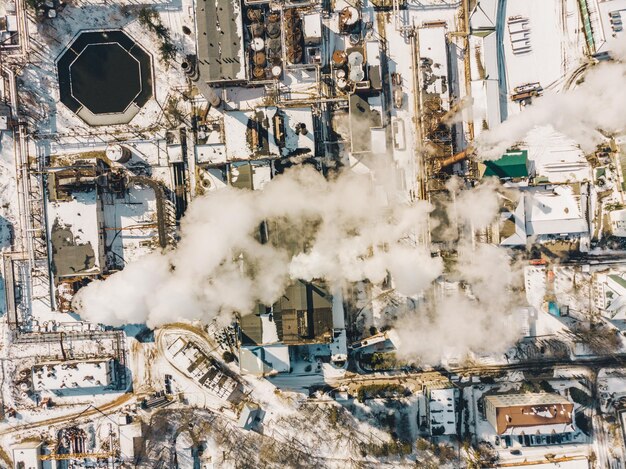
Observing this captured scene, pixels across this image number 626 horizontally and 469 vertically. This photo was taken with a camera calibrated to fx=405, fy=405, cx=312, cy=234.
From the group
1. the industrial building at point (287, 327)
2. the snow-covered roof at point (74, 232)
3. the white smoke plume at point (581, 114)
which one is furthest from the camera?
the snow-covered roof at point (74, 232)

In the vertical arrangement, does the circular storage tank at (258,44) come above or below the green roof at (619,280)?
above

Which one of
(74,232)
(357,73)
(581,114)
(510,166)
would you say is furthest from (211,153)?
(581,114)

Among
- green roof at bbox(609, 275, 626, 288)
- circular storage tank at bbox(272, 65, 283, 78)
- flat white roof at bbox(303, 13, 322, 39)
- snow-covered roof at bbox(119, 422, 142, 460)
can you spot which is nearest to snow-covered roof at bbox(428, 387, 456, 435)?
green roof at bbox(609, 275, 626, 288)

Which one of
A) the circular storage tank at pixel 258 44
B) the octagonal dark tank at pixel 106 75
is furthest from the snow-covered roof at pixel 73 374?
the circular storage tank at pixel 258 44

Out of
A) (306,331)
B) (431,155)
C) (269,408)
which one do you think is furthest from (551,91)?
(269,408)

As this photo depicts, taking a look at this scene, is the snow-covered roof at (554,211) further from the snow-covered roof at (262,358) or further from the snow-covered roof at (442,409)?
the snow-covered roof at (262,358)
